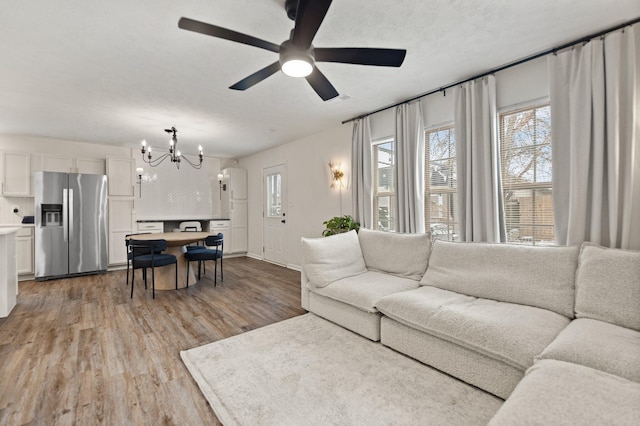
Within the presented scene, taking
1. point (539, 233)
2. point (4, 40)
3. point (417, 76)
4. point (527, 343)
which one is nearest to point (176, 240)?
point (4, 40)

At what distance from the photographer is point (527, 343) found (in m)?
1.71

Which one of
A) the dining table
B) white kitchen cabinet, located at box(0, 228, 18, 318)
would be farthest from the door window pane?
white kitchen cabinet, located at box(0, 228, 18, 318)

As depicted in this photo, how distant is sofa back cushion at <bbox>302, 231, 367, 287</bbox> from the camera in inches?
120

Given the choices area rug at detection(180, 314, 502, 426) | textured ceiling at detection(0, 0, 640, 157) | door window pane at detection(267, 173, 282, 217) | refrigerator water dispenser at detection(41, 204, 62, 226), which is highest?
textured ceiling at detection(0, 0, 640, 157)

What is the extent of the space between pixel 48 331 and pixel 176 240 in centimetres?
159

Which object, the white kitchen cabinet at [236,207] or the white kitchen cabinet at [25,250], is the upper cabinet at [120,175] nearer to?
the white kitchen cabinet at [25,250]

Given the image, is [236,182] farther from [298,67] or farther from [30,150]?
[298,67]

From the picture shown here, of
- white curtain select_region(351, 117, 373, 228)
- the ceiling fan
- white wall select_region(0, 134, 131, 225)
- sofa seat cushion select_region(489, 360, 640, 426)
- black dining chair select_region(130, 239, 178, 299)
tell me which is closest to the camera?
sofa seat cushion select_region(489, 360, 640, 426)

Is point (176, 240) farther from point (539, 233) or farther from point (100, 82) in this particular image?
point (539, 233)

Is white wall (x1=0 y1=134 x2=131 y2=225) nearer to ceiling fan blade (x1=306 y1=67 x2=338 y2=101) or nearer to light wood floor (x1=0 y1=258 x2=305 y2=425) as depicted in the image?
light wood floor (x1=0 y1=258 x2=305 y2=425)

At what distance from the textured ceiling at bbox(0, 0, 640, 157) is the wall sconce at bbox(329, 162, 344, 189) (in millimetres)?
888

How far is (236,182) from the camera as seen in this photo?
7215 mm

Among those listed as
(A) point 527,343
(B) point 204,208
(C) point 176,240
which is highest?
(B) point 204,208

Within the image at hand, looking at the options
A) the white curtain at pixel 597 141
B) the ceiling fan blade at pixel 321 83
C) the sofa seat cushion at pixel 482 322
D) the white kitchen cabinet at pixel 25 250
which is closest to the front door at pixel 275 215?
the ceiling fan blade at pixel 321 83
